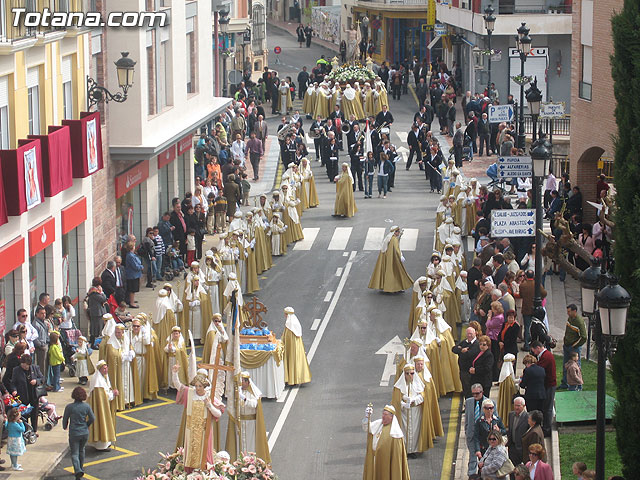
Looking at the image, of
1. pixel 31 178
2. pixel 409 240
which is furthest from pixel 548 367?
pixel 409 240

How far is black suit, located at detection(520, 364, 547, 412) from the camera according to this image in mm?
20250

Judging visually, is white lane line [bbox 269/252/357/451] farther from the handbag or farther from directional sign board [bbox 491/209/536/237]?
the handbag

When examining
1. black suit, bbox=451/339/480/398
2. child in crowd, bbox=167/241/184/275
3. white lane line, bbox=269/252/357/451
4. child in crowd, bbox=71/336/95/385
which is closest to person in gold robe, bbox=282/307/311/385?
white lane line, bbox=269/252/357/451

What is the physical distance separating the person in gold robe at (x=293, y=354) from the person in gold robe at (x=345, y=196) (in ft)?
43.1

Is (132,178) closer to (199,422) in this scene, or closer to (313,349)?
(313,349)

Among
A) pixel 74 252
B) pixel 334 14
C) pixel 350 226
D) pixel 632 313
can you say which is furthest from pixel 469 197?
pixel 334 14

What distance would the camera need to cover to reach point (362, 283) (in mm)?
31594

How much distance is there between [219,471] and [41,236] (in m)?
10.4

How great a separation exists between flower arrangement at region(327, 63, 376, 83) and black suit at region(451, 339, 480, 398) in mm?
31804

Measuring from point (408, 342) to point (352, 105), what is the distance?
96.7 feet

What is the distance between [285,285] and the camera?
31.4 metres

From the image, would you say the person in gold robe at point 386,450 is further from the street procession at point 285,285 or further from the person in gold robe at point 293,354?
the person in gold robe at point 293,354

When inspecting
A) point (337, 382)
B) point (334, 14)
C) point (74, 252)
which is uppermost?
point (334, 14)

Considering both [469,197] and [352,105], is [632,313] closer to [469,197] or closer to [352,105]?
[469,197]
